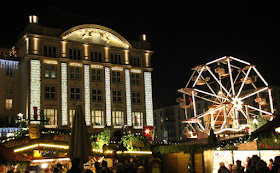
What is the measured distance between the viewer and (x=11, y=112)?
36094 millimetres

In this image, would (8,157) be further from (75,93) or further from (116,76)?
(116,76)

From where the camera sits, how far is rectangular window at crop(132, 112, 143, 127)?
40094 millimetres

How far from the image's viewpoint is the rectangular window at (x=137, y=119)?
40094mm

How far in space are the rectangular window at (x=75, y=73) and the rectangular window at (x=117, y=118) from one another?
552 centimetres

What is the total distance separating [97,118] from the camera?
1492 inches

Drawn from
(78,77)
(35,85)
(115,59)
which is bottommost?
(35,85)

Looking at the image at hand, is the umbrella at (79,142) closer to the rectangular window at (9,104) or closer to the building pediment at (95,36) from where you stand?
the building pediment at (95,36)

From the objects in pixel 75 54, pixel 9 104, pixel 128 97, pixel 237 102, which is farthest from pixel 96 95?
pixel 237 102

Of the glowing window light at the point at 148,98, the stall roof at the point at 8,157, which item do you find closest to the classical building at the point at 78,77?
the glowing window light at the point at 148,98

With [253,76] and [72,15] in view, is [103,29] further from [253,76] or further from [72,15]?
[253,76]

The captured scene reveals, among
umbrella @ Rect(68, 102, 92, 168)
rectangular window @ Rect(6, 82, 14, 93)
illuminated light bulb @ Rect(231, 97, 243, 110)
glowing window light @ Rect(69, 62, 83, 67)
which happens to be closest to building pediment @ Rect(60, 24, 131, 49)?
glowing window light @ Rect(69, 62, 83, 67)

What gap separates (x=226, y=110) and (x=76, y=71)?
16.5 m

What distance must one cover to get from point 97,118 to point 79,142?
2760cm

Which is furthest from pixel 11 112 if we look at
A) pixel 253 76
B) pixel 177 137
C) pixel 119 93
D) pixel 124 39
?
pixel 177 137
